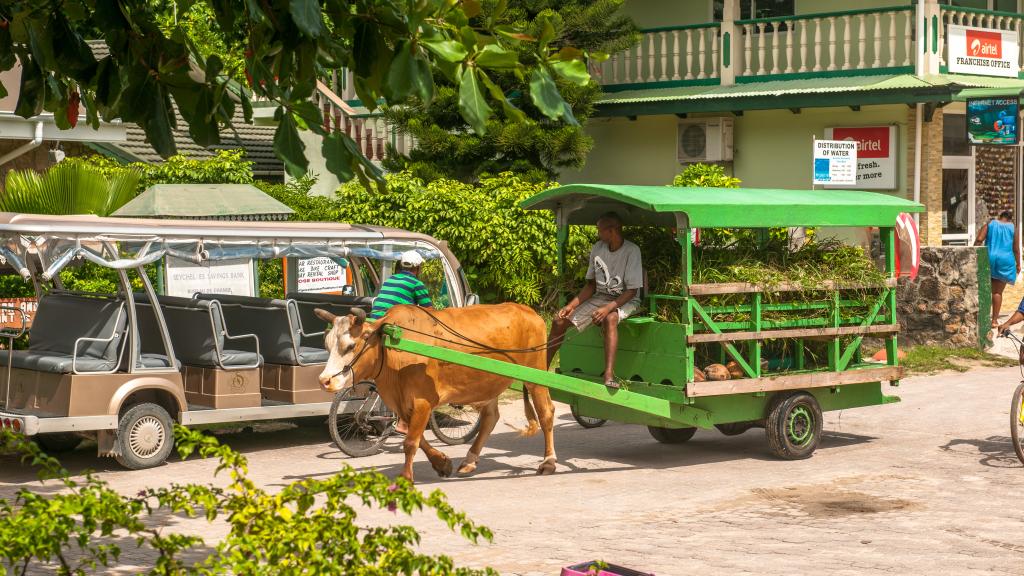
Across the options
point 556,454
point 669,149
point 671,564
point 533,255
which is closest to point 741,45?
point 669,149

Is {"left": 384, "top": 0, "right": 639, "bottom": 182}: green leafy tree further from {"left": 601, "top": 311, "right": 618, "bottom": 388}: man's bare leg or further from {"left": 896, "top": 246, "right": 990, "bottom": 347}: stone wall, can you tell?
{"left": 601, "top": 311, "right": 618, "bottom": 388}: man's bare leg

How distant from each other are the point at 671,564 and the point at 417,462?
440 centimetres

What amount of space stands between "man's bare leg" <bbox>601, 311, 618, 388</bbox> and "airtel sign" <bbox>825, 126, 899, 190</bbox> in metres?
12.7

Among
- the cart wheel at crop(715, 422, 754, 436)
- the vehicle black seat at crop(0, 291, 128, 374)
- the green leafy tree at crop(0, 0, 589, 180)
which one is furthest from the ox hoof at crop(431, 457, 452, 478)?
the green leafy tree at crop(0, 0, 589, 180)

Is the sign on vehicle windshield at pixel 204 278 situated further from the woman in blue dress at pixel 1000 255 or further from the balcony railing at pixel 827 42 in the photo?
the balcony railing at pixel 827 42

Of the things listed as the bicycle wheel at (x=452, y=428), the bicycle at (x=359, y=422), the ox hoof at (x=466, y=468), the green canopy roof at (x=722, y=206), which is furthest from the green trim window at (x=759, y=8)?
the ox hoof at (x=466, y=468)

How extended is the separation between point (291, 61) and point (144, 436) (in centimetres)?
639

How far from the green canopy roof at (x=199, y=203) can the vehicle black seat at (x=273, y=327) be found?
397 centimetres

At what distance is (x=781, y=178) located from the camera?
24.7 metres

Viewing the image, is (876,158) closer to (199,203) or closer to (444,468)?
(199,203)

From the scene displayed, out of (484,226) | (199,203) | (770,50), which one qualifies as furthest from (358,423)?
(770,50)

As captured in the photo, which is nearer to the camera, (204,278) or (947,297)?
(204,278)

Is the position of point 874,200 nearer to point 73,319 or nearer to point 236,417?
point 236,417

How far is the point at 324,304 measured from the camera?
1390cm
